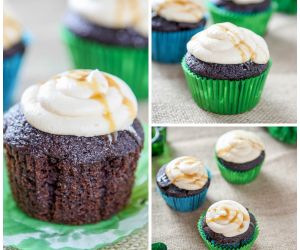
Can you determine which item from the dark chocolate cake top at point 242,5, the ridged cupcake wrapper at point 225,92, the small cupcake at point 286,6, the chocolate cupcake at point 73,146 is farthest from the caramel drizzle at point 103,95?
the small cupcake at point 286,6

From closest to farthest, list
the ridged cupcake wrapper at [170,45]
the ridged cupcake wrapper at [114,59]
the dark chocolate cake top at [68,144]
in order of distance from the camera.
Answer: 1. the dark chocolate cake top at [68,144]
2. the ridged cupcake wrapper at [170,45]
3. the ridged cupcake wrapper at [114,59]

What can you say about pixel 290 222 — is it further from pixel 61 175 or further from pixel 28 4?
pixel 28 4

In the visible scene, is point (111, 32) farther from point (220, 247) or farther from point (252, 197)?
point (220, 247)

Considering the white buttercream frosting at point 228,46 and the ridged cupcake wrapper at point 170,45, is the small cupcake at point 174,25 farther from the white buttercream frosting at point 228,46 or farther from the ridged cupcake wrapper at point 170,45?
the white buttercream frosting at point 228,46

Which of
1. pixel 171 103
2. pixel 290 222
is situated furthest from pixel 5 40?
pixel 290 222

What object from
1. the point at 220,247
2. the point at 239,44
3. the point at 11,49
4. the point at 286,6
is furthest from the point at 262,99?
the point at 11,49

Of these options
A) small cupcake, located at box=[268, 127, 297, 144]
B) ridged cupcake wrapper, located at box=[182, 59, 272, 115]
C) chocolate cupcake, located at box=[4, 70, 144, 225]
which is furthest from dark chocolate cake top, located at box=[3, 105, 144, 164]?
small cupcake, located at box=[268, 127, 297, 144]
